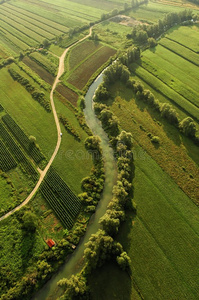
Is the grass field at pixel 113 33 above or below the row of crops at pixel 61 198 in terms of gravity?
above

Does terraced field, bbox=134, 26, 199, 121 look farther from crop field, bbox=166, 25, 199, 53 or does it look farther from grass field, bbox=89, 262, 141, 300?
grass field, bbox=89, 262, 141, 300

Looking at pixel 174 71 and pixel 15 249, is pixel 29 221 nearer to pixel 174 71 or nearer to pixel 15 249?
pixel 15 249

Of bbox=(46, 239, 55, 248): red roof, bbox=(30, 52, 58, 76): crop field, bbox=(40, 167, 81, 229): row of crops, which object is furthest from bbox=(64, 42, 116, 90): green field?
bbox=(46, 239, 55, 248): red roof

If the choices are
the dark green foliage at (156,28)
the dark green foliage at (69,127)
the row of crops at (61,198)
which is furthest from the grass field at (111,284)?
the dark green foliage at (156,28)

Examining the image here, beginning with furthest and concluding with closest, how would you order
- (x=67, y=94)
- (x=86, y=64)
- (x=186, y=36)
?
1. (x=186, y=36)
2. (x=86, y=64)
3. (x=67, y=94)

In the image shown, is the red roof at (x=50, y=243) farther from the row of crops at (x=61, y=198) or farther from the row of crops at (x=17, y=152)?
the row of crops at (x=17, y=152)

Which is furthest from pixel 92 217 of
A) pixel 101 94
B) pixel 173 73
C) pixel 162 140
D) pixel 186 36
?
pixel 186 36
